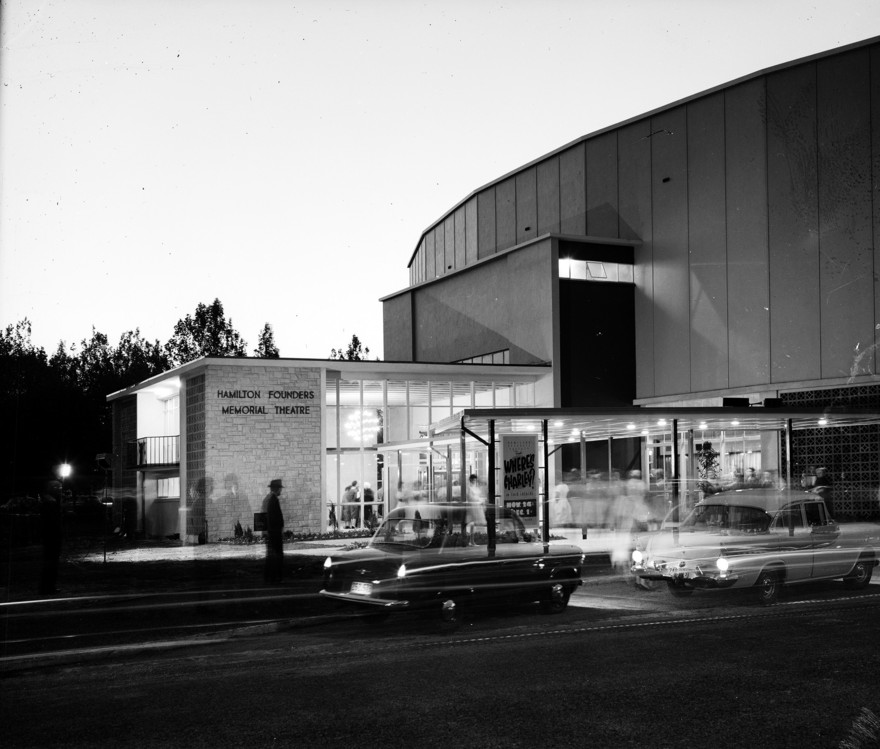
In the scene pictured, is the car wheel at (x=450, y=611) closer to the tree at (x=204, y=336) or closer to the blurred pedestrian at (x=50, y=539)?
the blurred pedestrian at (x=50, y=539)

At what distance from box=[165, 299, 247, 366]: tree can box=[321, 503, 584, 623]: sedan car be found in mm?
69908

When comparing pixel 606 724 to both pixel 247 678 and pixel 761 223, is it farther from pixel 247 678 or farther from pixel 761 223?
pixel 761 223

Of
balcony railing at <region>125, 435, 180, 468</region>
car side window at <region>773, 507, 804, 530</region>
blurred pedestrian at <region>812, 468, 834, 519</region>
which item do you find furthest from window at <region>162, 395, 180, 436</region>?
car side window at <region>773, 507, 804, 530</region>

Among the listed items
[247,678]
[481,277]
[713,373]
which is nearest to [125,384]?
[481,277]

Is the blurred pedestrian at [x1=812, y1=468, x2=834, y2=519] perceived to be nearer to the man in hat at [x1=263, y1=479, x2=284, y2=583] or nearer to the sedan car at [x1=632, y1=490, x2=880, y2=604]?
the sedan car at [x1=632, y1=490, x2=880, y2=604]

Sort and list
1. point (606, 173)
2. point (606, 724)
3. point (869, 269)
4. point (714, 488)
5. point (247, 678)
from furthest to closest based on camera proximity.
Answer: point (606, 173) < point (714, 488) < point (869, 269) < point (247, 678) < point (606, 724)

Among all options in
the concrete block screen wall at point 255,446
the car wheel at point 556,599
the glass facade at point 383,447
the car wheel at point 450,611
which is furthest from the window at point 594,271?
the car wheel at point 450,611

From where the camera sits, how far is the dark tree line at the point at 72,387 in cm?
5588

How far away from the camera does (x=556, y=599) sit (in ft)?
41.0

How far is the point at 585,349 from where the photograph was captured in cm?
3275

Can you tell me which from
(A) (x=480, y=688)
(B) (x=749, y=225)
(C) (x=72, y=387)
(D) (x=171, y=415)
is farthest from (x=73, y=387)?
(A) (x=480, y=688)

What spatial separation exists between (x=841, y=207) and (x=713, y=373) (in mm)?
6418

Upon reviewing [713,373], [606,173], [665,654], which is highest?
[606,173]

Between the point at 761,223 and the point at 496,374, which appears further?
the point at 496,374
